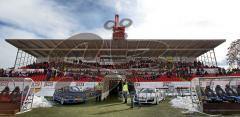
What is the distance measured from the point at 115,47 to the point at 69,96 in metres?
19.4

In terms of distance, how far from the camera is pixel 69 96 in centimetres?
1798

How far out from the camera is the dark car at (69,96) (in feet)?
58.1

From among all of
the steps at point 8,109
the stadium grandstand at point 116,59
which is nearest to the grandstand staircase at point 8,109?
the steps at point 8,109

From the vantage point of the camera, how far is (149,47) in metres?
36.8

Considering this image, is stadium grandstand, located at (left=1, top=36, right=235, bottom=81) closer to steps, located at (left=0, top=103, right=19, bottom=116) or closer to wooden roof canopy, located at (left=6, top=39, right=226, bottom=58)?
wooden roof canopy, located at (left=6, top=39, right=226, bottom=58)

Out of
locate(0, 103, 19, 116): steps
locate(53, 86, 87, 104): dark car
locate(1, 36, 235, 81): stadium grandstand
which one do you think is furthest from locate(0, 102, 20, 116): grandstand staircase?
locate(1, 36, 235, 81): stadium grandstand

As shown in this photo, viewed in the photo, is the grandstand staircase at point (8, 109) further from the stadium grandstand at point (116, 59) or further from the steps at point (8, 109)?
Result: the stadium grandstand at point (116, 59)

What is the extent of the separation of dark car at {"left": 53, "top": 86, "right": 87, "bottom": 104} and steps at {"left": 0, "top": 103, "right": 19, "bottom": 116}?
477 cm

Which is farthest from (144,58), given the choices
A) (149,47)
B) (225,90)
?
(225,90)

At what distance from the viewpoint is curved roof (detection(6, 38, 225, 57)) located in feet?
110

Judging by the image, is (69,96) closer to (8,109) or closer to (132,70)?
(8,109)

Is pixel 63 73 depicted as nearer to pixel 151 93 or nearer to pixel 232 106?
pixel 151 93

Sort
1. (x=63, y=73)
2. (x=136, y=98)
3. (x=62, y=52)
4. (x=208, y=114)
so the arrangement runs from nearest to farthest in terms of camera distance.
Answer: (x=208, y=114), (x=136, y=98), (x=63, y=73), (x=62, y=52)

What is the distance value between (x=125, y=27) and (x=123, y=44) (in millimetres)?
7891
